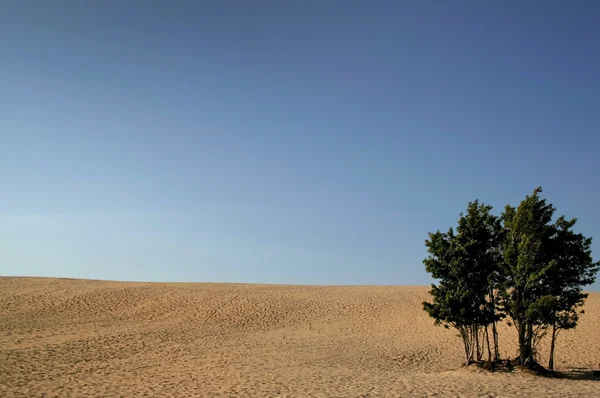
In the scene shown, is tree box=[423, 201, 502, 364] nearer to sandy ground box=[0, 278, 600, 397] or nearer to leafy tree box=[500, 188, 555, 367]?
leafy tree box=[500, 188, 555, 367]

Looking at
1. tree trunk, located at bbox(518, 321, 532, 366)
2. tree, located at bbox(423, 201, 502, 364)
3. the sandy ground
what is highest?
tree, located at bbox(423, 201, 502, 364)

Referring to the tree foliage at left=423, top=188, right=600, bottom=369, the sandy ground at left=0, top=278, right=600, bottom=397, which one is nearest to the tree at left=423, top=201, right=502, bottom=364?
the tree foliage at left=423, top=188, right=600, bottom=369

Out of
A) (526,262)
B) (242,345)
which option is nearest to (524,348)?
(526,262)

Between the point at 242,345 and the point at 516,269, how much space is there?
18.5 m

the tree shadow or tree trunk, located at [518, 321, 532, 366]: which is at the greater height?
tree trunk, located at [518, 321, 532, 366]

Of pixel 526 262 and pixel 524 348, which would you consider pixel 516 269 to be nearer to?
pixel 526 262

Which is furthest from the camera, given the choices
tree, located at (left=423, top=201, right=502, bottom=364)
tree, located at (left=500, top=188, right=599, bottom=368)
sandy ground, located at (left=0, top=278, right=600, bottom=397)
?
tree, located at (left=423, top=201, right=502, bottom=364)

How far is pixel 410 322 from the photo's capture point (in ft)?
134

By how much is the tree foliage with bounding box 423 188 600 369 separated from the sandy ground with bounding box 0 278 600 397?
9.19 ft

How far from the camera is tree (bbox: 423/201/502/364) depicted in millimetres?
22391

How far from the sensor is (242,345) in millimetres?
30438

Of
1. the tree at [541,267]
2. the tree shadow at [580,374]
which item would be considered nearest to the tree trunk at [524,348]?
the tree at [541,267]

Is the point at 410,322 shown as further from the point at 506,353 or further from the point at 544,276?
the point at 544,276

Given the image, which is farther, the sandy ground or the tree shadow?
the tree shadow
